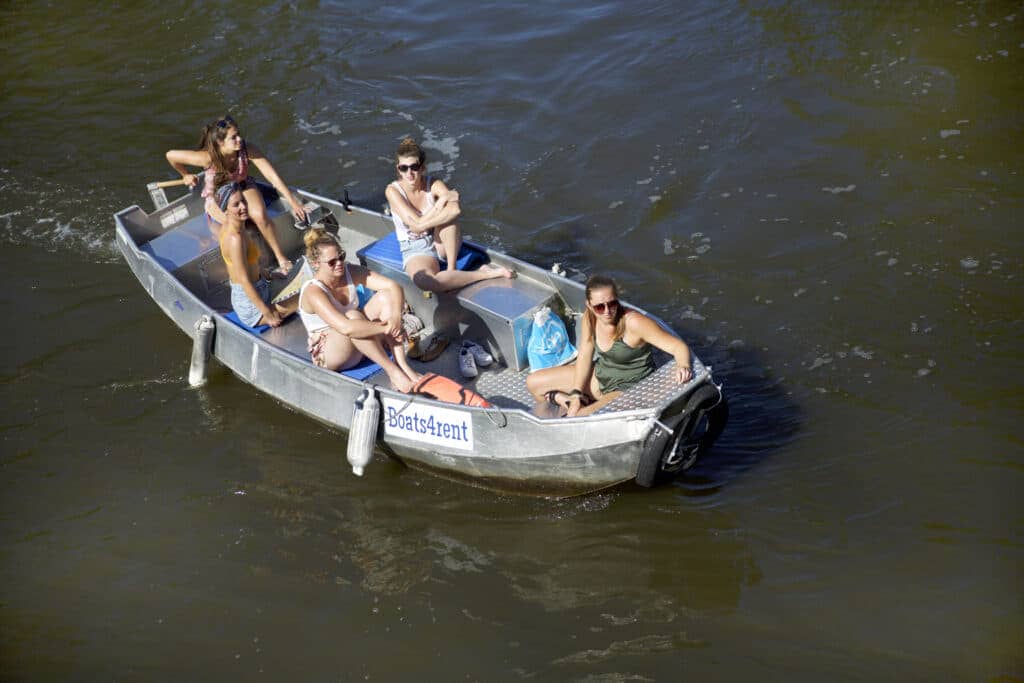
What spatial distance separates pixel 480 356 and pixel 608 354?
1591mm

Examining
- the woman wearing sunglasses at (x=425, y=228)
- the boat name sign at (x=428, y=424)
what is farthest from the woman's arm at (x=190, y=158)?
the boat name sign at (x=428, y=424)

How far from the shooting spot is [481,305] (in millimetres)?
8930

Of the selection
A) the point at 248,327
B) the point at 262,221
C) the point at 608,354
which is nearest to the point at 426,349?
the point at 248,327

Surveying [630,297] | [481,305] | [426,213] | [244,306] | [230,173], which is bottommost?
[630,297]

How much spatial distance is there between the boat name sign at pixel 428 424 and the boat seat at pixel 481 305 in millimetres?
1098

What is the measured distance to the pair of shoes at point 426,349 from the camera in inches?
361

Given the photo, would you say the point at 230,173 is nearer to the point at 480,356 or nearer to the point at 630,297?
the point at 480,356

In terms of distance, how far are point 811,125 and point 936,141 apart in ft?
4.68

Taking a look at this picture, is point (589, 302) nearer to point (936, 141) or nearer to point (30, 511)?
point (30, 511)

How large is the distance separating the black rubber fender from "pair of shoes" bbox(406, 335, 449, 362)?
2424mm

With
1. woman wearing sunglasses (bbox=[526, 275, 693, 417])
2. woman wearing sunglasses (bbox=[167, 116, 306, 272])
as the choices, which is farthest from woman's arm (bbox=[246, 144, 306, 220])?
woman wearing sunglasses (bbox=[526, 275, 693, 417])

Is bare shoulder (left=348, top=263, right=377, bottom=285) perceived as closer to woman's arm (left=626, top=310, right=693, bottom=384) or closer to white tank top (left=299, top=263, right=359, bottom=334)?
white tank top (left=299, top=263, right=359, bottom=334)

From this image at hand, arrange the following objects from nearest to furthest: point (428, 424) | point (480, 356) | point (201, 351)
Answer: point (428, 424), point (480, 356), point (201, 351)

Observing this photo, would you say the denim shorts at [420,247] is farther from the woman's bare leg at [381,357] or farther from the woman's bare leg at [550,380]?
the woman's bare leg at [550,380]
